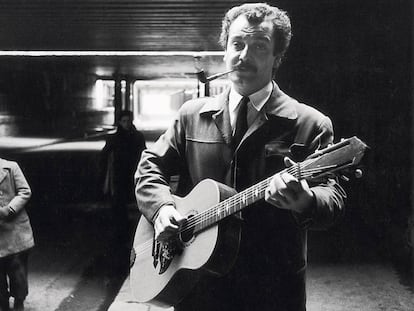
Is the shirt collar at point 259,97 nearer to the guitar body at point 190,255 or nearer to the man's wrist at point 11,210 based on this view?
the guitar body at point 190,255

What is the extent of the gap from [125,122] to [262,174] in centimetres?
520

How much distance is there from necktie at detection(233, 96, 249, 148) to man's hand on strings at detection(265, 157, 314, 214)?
0.34 meters

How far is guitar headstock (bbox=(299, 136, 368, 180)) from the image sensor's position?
1.70m

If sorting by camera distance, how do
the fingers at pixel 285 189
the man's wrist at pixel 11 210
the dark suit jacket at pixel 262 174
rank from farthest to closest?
1. the man's wrist at pixel 11 210
2. the dark suit jacket at pixel 262 174
3. the fingers at pixel 285 189

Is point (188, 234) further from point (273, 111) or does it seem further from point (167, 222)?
point (273, 111)

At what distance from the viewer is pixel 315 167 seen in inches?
69.6

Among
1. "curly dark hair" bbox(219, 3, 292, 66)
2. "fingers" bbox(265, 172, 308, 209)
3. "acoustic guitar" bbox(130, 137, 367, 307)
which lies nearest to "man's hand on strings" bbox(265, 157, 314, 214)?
"fingers" bbox(265, 172, 308, 209)

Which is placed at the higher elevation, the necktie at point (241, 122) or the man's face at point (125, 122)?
the necktie at point (241, 122)

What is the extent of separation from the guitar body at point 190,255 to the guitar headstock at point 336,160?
0.34m

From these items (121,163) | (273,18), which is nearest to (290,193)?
(273,18)

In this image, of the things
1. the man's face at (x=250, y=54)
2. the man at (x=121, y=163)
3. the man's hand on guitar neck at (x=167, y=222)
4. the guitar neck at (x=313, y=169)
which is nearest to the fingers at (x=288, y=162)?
the guitar neck at (x=313, y=169)

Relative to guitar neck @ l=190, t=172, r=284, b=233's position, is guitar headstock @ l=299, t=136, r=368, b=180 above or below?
above

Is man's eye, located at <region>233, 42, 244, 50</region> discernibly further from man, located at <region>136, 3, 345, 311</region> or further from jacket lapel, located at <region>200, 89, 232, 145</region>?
jacket lapel, located at <region>200, 89, 232, 145</region>

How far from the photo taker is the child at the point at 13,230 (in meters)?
4.73
